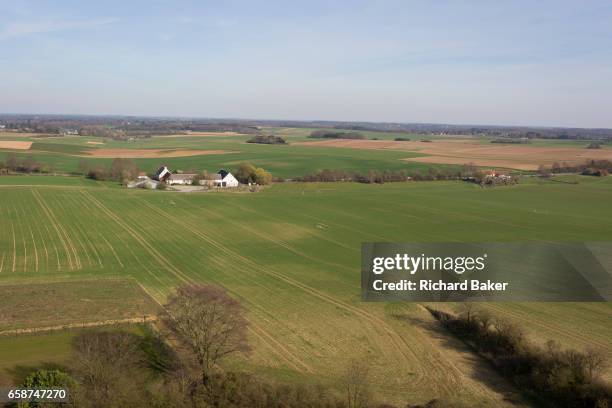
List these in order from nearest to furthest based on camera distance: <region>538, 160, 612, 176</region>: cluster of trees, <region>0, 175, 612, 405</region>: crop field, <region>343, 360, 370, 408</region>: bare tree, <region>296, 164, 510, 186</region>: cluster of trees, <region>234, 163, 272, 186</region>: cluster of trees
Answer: <region>343, 360, 370, 408</region>: bare tree < <region>0, 175, 612, 405</region>: crop field < <region>234, 163, 272, 186</region>: cluster of trees < <region>296, 164, 510, 186</region>: cluster of trees < <region>538, 160, 612, 176</region>: cluster of trees

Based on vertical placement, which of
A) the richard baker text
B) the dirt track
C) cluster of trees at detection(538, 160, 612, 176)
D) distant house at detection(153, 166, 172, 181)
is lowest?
the richard baker text

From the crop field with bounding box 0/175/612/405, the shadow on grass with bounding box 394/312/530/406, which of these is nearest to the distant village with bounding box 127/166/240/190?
the crop field with bounding box 0/175/612/405

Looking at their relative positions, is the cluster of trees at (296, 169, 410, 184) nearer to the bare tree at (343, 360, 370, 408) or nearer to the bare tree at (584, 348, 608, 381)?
the bare tree at (343, 360, 370, 408)

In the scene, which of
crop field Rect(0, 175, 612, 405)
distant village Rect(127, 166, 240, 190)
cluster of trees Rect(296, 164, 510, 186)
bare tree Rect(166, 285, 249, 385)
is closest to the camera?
bare tree Rect(166, 285, 249, 385)

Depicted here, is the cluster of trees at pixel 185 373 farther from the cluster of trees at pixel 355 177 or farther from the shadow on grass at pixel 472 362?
the cluster of trees at pixel 355 177

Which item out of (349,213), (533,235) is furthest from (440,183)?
(533,235)

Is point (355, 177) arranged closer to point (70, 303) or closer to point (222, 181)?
point (222, 181)

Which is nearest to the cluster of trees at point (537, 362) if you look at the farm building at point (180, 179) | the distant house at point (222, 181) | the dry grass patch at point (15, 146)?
the distant house at point (222, 181)
